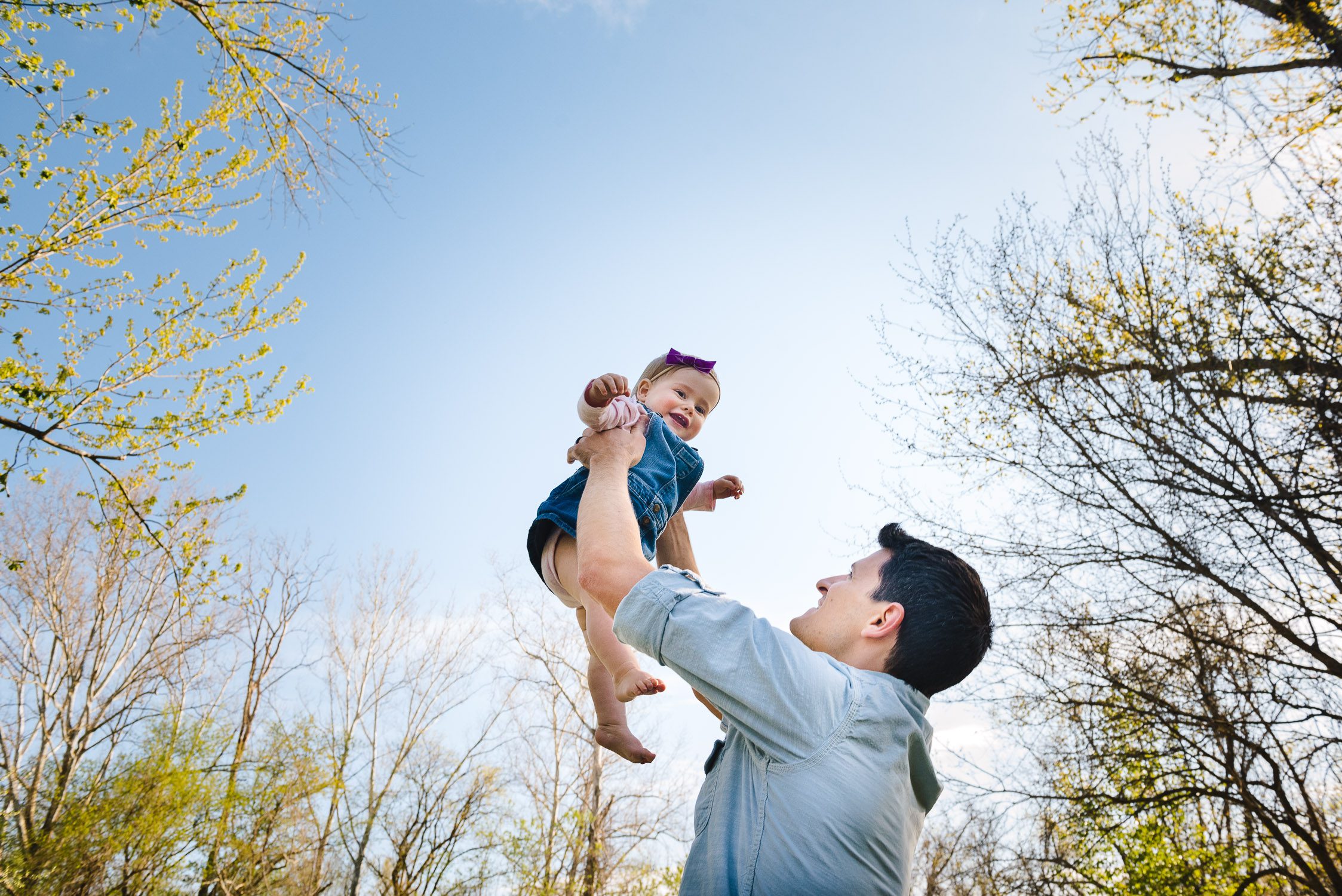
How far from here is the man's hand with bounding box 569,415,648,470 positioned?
61.6 inches

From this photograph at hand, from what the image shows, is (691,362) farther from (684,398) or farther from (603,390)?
(603,390)

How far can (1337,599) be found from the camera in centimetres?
584

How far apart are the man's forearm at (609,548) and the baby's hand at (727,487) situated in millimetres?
1244

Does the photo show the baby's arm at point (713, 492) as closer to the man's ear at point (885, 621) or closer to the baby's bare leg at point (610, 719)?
the baby's bare leg at point (610, 719)

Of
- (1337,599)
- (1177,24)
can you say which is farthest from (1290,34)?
(1337,599)

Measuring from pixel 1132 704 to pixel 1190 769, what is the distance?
27.6 inches

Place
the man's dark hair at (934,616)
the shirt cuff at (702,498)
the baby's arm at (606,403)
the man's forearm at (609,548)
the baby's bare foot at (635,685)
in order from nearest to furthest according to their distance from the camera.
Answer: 1. the man's forearm at (609,548)
2. the man's dark hair at (934,616)
3. the baby's arm at (606,403)
4. the baby's bare foot at (635,685)
5. the shirt cuff at (702,498)

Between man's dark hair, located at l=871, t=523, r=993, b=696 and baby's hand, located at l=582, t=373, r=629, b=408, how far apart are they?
0.67 m

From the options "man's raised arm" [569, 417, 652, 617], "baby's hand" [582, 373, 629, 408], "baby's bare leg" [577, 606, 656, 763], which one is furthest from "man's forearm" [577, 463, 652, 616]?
"baby's bare leg" [577, 606, 656, 763]

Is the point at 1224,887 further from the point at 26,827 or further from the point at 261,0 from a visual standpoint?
the point at 26,827

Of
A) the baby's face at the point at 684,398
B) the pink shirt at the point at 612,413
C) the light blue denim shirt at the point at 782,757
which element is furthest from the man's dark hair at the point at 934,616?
the baby's face at the point at 684,398

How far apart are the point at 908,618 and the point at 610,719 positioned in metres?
1.01

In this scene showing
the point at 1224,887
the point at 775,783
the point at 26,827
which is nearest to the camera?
the point at 775,783

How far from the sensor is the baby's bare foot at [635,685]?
1.97 metres
